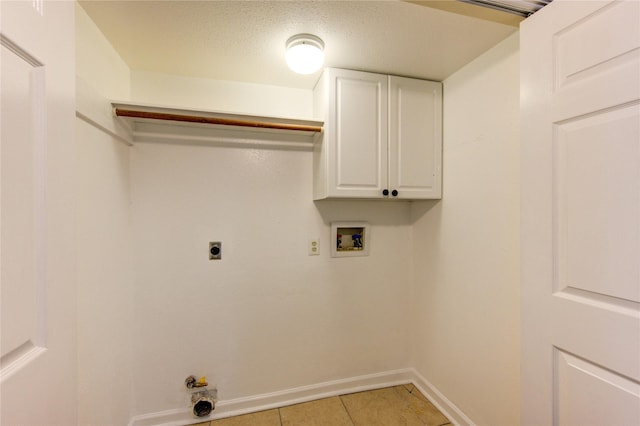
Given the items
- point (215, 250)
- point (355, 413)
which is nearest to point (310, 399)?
point (355, 413)

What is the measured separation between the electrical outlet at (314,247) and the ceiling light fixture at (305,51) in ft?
3.63

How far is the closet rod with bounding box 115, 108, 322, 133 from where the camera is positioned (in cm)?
145

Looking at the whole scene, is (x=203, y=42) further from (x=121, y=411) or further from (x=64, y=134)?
(x=121, y=411)

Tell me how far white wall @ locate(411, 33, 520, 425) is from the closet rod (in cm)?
93

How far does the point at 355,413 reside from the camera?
1826mm

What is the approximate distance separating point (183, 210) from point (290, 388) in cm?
145

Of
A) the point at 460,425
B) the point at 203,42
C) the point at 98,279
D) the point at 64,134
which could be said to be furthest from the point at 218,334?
the point at 203,42

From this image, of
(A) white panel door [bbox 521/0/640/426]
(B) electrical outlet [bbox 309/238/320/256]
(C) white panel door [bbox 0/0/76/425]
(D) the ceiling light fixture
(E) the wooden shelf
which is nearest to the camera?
(C) white panel door [bbox 0/0/76/425]

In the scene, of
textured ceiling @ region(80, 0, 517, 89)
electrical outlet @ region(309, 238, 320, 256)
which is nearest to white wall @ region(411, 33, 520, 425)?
textured ceiling @ region(80, 0, 517, 89)

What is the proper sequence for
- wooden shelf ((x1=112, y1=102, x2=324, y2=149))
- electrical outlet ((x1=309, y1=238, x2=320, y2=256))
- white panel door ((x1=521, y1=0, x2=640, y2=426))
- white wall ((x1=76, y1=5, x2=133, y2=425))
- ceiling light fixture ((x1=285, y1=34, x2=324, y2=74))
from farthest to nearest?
electrical outlet ((x1=309, y1=238, x2=320, y2=256)), wooden shelf ((x1=112, y1=102, x2=324, y2=149)), ceiling light fixture ((x1=285, y1=34, x2=324, y2=74)), white wall ((x1=76, y1=5, x2=133, y2=425)), white panel door ((x1=521, y1=0, x2=640, y2=426))

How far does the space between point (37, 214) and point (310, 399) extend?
6.48ft

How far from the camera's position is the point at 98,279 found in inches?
51.6

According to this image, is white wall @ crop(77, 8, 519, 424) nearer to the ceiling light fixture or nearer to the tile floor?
the tile floor

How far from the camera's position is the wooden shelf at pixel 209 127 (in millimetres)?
1501
